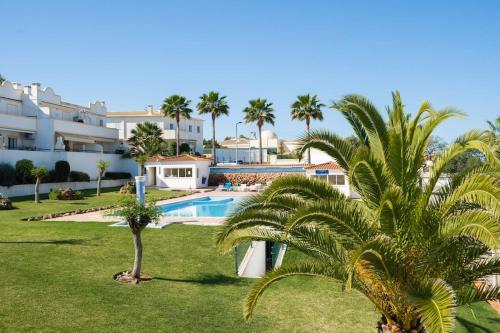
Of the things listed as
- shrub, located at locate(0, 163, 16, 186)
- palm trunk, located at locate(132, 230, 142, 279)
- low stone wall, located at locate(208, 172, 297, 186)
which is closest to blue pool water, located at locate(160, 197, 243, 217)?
low stone wall, located at locate(208, 172, 297, 186)

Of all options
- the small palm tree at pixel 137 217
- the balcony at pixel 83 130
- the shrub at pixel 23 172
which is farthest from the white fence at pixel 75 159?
the small palm tree at pixel 137 217

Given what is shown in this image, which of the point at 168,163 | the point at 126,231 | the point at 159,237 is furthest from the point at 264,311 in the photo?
the point at 168,163

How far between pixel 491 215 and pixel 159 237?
46.7 feet

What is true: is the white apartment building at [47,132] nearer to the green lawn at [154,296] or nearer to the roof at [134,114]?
the roof at [134,114]

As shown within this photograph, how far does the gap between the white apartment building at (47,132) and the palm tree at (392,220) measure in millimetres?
32340

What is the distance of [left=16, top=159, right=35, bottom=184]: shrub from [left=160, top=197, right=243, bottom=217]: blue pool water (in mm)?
11480

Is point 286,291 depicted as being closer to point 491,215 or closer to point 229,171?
point 491,215

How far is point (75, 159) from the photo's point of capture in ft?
134

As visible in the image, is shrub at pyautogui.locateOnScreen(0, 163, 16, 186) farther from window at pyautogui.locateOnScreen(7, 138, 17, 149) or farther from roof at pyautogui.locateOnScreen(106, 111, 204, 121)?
roof at pyautogui.locateOnScreen(106, 111, 204, 121)

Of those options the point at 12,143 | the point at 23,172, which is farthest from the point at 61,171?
the point at 12,143

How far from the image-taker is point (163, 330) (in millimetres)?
9219

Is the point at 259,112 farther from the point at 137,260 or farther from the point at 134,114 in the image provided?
the point at 137,260

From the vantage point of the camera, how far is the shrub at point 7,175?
31.6 meters

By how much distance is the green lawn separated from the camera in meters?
9.60
